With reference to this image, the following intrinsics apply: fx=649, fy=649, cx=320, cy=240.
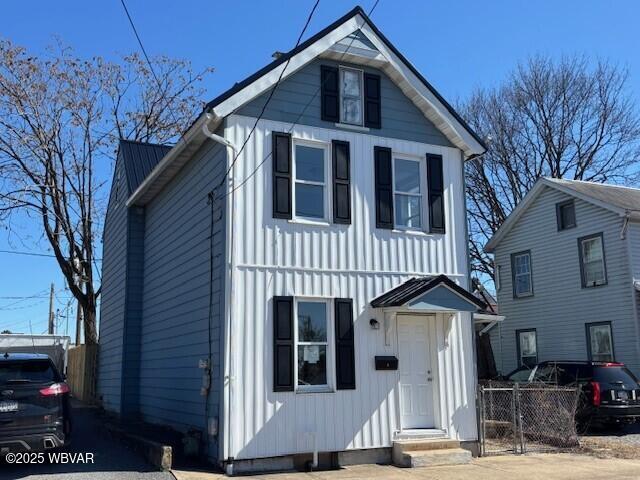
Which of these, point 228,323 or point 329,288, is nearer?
point 228,323

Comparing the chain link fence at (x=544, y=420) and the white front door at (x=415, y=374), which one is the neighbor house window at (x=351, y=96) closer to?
the white front door at (x=415, y=374)

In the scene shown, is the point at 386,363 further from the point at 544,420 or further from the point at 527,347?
the point at 527,347

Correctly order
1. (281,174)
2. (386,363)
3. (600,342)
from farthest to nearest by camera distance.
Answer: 1. (600,342)
2. (386,363)
3. (281,174)

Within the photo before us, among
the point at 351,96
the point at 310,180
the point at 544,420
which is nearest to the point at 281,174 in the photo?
the point at 310,180

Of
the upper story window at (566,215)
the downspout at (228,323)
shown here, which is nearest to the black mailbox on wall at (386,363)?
the downspout at (228,323)

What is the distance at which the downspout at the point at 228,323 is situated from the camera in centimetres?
980

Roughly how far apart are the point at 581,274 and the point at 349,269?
12.2m

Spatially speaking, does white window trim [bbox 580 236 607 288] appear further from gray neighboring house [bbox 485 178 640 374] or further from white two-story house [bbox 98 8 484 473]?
white two-story house [bbox 98 8 484 473]

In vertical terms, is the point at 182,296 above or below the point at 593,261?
below

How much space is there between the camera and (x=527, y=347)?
75.9 ft

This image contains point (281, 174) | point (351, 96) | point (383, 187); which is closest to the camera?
point (281, 174)

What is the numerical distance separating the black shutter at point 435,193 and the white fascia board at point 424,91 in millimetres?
669

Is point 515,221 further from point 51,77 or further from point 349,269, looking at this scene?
point 51,77

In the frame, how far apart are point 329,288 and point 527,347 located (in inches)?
564
